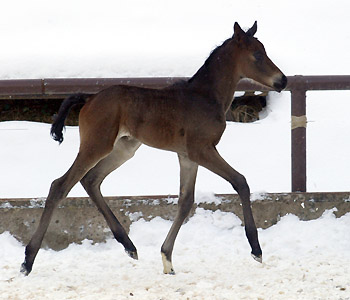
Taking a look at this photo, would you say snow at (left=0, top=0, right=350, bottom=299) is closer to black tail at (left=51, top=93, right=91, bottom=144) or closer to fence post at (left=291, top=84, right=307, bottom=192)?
fence post at (left=291, top=84, right=307, bottom=192)

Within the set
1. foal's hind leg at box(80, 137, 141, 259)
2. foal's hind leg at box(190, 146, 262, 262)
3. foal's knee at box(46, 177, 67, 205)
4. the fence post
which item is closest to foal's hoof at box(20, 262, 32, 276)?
foal's knee at box(46, 177, 67, 205)

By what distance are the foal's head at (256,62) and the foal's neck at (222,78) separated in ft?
0.25

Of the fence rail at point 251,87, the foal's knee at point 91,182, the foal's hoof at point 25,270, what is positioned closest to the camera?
the foal's hoof at point 25,270

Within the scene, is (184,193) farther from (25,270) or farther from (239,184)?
(25,270)

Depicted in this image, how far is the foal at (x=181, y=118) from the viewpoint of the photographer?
167 inches

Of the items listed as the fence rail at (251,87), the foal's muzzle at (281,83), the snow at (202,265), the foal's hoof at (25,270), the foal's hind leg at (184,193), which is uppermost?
the foal's muzzle at (281,83)

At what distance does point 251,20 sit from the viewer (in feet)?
35.2

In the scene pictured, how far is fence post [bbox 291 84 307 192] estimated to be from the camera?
5629mm

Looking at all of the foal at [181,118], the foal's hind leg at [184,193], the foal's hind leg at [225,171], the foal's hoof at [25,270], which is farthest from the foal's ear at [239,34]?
the foal's hoof at [25,270]

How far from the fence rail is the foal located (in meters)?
1.10

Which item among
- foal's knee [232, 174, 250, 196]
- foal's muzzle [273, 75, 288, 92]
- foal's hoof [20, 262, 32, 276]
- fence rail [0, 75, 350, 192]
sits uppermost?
foal's muzzle [273, 75, 288, 92]

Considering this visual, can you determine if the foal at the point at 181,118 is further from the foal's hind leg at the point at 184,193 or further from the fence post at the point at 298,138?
the fence post at the point at 298,138

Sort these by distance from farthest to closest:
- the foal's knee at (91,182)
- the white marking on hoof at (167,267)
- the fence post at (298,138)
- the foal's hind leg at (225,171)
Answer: the fence post at (298,138)
the foal's knee at (91,182)
the white marking on hoof at (167,267)
the foal's hind leg at (225,171)

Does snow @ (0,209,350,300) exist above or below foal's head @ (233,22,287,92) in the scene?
below
